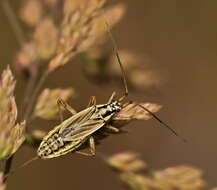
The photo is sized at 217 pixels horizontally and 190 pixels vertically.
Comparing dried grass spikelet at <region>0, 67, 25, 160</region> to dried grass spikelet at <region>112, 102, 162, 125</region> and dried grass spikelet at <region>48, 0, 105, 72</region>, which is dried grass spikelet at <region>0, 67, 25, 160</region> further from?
dried grass spikelet at <region>112, 102, 162, 125</region>

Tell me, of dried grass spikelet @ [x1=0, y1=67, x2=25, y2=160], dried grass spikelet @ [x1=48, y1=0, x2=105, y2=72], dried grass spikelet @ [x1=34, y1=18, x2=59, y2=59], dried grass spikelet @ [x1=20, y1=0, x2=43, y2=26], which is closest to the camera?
dried grass spikelet @ [x1=0, y1=67, x2=25, y2=160]

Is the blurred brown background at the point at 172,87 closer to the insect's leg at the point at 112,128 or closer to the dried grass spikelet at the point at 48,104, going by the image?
the insect's leg at the point at 112,128

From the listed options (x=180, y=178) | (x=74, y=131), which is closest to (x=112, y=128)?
(x=74, y=131)

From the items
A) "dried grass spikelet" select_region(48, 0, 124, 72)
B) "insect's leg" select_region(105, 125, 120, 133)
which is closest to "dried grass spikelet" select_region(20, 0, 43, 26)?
"dried grass spikelet" select_region(48, 0, 124, 72)

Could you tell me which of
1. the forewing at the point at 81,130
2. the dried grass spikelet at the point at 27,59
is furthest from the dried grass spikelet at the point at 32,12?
the forewing at the point at 81,130

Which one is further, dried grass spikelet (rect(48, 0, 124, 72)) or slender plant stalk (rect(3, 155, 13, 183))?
dried grass spikelet (rect(48, 0, 124, 72))

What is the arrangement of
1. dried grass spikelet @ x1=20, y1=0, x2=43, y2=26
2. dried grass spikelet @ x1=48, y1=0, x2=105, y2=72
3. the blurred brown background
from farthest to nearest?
the blurred brown background, dried grass spikelet @ x1=20, y1=0, x2=43, y2=26, dried grass spikelet @ x1=48, y1=0, x2=105, y2=72
